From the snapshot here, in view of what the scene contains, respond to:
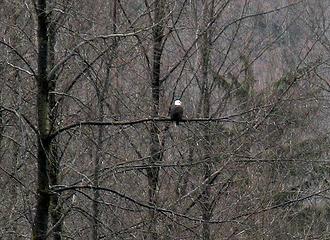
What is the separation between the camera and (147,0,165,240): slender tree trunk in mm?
8156

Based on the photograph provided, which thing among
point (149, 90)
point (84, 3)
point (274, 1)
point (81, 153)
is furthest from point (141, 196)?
point (274, 1)

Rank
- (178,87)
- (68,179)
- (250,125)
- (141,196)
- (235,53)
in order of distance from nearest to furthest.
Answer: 1. (250,125)
2. (141,196)
3. (68,179)
4. (178,87)
5. (235,53)

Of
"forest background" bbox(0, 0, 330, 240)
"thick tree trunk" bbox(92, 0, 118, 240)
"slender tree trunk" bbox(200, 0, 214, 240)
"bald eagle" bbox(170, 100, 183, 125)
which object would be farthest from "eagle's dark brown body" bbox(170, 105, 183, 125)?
"slender tree trunk" bbox(200, 0, 214, 240)

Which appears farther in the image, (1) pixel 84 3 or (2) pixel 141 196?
(2) pixel 141 196

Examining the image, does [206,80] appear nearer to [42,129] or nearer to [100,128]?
[100,128]

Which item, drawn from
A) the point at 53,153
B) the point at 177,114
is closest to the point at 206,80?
the point at 53,153

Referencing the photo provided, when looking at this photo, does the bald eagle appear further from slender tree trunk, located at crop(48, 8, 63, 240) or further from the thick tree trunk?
slender tree trunk, located at crop(48, 8, 63, 240)

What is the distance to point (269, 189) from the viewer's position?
38.9 ft

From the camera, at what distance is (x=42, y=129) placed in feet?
24.7

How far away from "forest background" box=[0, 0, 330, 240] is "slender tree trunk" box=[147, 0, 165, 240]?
24 millimetres

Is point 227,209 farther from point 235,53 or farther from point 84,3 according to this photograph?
point 84,3

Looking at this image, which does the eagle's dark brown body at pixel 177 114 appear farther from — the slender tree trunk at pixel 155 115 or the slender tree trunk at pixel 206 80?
the slender tree trunk at pixel 206 80

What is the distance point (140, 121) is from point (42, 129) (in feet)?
3.04

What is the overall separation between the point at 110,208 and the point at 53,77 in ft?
4.63
